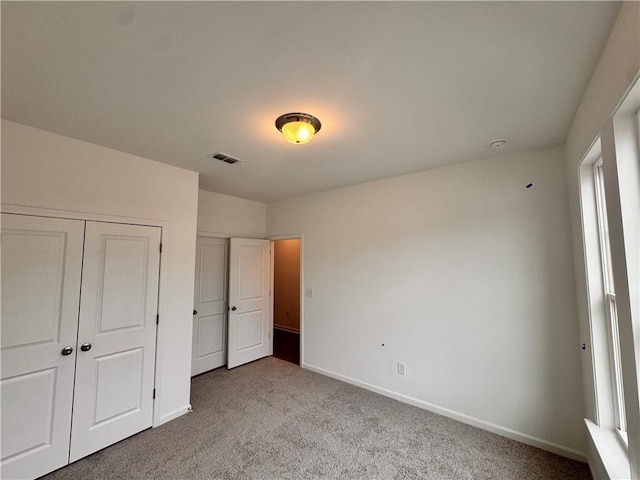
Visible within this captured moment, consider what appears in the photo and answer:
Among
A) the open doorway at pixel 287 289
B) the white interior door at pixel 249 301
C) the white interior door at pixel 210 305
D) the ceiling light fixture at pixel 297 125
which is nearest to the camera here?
the ceiling light fixture at pixel 297 125

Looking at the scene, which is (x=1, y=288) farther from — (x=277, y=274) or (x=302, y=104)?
(x=277, y=274)

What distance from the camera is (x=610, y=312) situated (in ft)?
5.67

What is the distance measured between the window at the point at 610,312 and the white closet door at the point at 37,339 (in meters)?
3.89

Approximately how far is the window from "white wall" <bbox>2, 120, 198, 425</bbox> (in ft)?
11.5

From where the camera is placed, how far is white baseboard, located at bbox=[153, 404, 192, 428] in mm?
2591

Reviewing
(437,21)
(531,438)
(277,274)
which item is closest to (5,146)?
(437,21)

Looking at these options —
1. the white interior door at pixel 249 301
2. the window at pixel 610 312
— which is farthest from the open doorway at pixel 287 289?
the window at pixel 610 312

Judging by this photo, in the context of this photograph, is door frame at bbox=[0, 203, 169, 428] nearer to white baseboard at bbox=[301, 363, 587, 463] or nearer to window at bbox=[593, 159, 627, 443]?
white baseboard at bbox=[301, 363, 587, 463]

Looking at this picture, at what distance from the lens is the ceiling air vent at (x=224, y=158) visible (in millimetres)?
2543

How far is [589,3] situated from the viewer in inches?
40.6

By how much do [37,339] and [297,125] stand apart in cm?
250

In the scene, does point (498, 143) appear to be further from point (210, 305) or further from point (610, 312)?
point (210, 305)

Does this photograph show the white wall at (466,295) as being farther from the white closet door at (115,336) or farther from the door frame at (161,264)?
the white closet door at (115,336)

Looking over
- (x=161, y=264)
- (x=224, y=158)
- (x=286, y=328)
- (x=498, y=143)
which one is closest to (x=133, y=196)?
(x=161, y=264)
